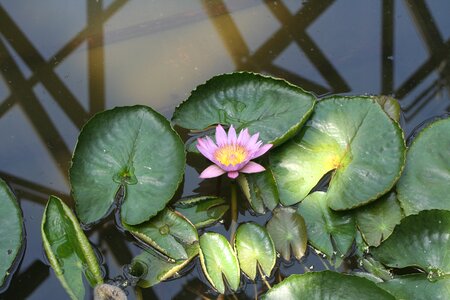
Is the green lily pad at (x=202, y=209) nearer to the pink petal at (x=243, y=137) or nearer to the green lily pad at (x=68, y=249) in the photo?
the pink petal at (x=243, y=137)

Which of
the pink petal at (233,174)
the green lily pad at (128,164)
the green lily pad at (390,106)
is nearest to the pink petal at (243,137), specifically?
the pink petal at (233,174)

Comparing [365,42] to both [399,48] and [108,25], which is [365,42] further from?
[108,25]

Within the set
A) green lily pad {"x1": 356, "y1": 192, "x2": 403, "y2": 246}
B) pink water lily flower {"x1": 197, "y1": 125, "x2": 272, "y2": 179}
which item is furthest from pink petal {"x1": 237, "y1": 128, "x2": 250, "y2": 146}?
green lily pad {"x1": 356, "y1": 192, "x2": 403, "y2": 246}

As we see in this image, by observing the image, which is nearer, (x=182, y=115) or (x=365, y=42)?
(x=182, y=115)

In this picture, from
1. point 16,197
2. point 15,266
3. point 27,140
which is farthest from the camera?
point 27,140

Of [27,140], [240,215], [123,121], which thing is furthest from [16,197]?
[240,215]

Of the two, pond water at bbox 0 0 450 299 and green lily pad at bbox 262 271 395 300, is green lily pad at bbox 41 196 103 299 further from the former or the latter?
green lily pad at bbox 262 271 395 300
